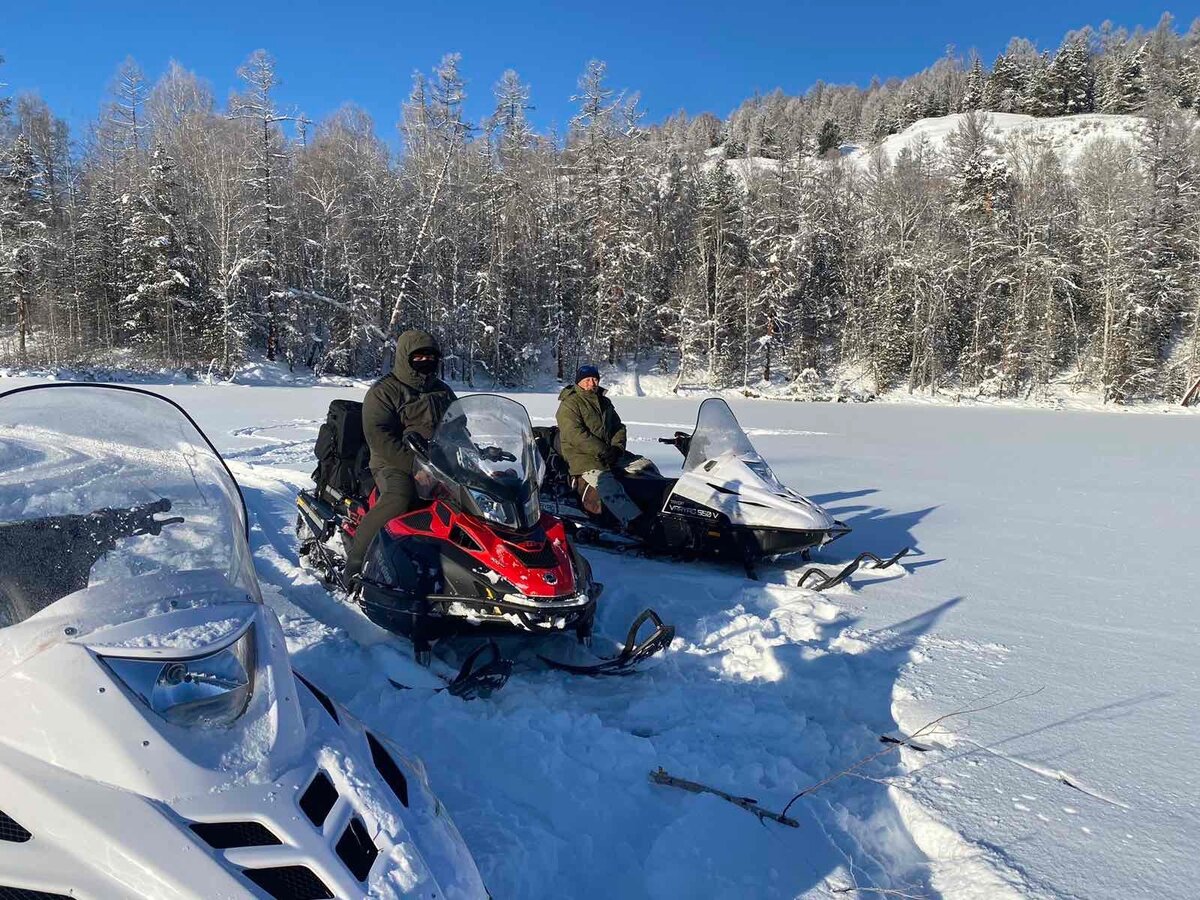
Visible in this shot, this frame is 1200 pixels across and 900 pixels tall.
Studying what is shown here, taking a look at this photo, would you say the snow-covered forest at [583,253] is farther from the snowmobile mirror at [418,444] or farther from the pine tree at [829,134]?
the pine tree at [829,134]

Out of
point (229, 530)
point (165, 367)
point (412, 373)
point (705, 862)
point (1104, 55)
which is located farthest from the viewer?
point (1104, 55)

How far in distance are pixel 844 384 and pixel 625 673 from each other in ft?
107

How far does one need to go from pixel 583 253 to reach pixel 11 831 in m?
35.9

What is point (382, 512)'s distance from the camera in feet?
13.8

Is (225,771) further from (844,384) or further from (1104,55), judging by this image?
(1104,55)

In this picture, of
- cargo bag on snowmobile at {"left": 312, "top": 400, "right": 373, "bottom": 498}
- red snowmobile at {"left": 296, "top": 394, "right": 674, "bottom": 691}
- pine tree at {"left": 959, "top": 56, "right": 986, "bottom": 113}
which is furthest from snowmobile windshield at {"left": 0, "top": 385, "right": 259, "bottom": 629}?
pine tree at {"left": 959, "top": 56, "right": 986, "bottom": 113}

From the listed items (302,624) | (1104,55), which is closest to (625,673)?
(302,624)

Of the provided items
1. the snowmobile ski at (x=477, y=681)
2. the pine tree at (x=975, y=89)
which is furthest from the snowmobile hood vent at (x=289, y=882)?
the pine tree at (x=975, y=89)

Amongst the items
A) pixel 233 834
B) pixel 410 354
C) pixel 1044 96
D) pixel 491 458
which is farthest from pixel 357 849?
pixel 1044 96

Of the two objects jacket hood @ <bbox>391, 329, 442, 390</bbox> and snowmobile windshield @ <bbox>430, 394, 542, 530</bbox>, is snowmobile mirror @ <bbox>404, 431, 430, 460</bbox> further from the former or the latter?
jacket hood @ <bbox>391, 329, 442, 390</bbox>

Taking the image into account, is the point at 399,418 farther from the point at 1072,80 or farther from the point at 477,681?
the point at 1072,80

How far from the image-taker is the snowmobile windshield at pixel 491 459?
382cm

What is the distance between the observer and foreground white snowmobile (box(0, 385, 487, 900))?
1.41 meters

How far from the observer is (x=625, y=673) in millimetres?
3670
